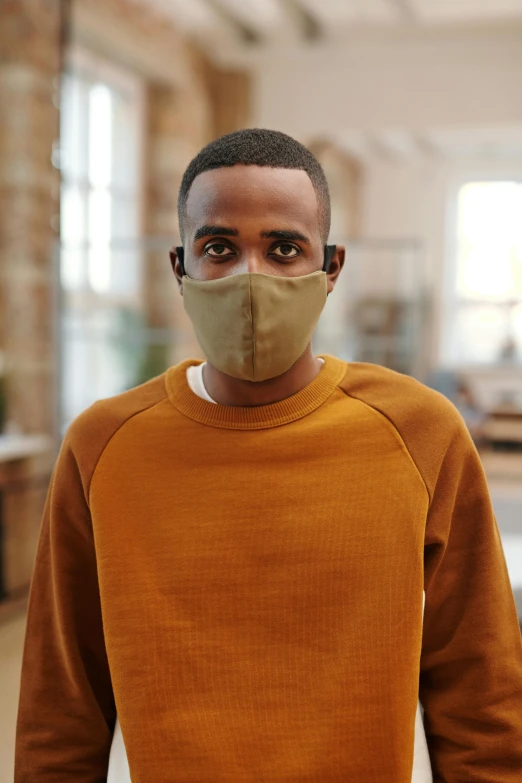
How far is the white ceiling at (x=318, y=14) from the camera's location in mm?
4914

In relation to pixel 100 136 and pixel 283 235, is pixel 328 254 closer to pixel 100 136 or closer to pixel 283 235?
pixel 283 235

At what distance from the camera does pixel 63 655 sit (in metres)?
1.01

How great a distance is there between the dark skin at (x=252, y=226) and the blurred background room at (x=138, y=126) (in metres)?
2.23

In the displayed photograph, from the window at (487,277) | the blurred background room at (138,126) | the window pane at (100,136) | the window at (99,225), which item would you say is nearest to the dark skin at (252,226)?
the blurred background room at (138,126)

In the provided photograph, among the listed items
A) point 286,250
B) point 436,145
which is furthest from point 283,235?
point 436,145

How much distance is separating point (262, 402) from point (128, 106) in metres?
4.91

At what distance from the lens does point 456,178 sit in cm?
916

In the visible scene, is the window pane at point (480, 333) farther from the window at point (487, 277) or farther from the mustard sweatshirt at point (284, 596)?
the mustard sweatshirt at point (284, 596)

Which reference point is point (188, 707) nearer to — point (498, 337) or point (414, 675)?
point (414, 675)

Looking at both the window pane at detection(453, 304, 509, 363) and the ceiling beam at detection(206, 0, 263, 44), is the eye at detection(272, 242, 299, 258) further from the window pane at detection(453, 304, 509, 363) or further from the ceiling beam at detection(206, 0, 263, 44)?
the window pane at detection(453, 304, 509, 363)

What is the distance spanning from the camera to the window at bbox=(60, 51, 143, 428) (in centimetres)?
472

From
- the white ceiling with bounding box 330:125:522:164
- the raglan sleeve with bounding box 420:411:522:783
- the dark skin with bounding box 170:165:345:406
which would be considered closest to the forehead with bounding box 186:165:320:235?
the dark skin with bounding box 170:165:345:406

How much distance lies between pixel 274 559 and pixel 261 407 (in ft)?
0.58

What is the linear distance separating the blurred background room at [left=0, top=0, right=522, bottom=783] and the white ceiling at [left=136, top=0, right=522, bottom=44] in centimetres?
2
